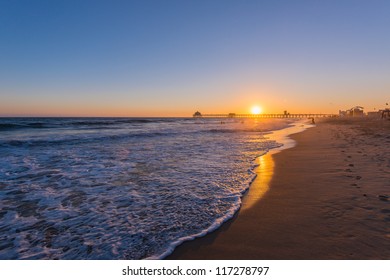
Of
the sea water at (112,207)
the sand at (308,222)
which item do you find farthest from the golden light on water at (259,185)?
the sea water at (112,207)

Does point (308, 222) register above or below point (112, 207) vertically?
above

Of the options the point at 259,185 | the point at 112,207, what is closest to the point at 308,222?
the point at 259,185

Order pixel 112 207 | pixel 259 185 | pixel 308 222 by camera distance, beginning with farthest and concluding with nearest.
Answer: pixel 259 185, pixel 112 207, pixel 308 222

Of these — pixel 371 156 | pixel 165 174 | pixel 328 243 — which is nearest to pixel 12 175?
pixel 165 174

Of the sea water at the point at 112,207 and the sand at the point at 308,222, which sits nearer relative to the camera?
the sand at the point at 308,222

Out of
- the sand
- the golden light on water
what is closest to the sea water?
the golden light on water

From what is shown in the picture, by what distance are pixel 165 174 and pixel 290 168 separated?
4.40 meters

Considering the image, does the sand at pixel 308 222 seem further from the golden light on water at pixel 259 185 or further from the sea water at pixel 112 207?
the sea water at pixel 112 207

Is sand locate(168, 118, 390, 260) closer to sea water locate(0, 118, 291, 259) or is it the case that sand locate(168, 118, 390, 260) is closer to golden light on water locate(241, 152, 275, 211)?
golden light on water locate(241, 152, 275, 211)

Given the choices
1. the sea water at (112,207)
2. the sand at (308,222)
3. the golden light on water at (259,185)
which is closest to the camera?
the sand at (308,222)

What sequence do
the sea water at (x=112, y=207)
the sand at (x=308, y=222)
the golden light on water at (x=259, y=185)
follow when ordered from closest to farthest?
the sand at (x=308, y=222) < the sea water at (x=112, y=207) < the golden light on water at (x=259, y=185)

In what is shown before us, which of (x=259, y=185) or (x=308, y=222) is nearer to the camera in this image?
(x=308, y=222)

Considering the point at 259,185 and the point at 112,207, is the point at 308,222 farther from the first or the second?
the point at 112,207
